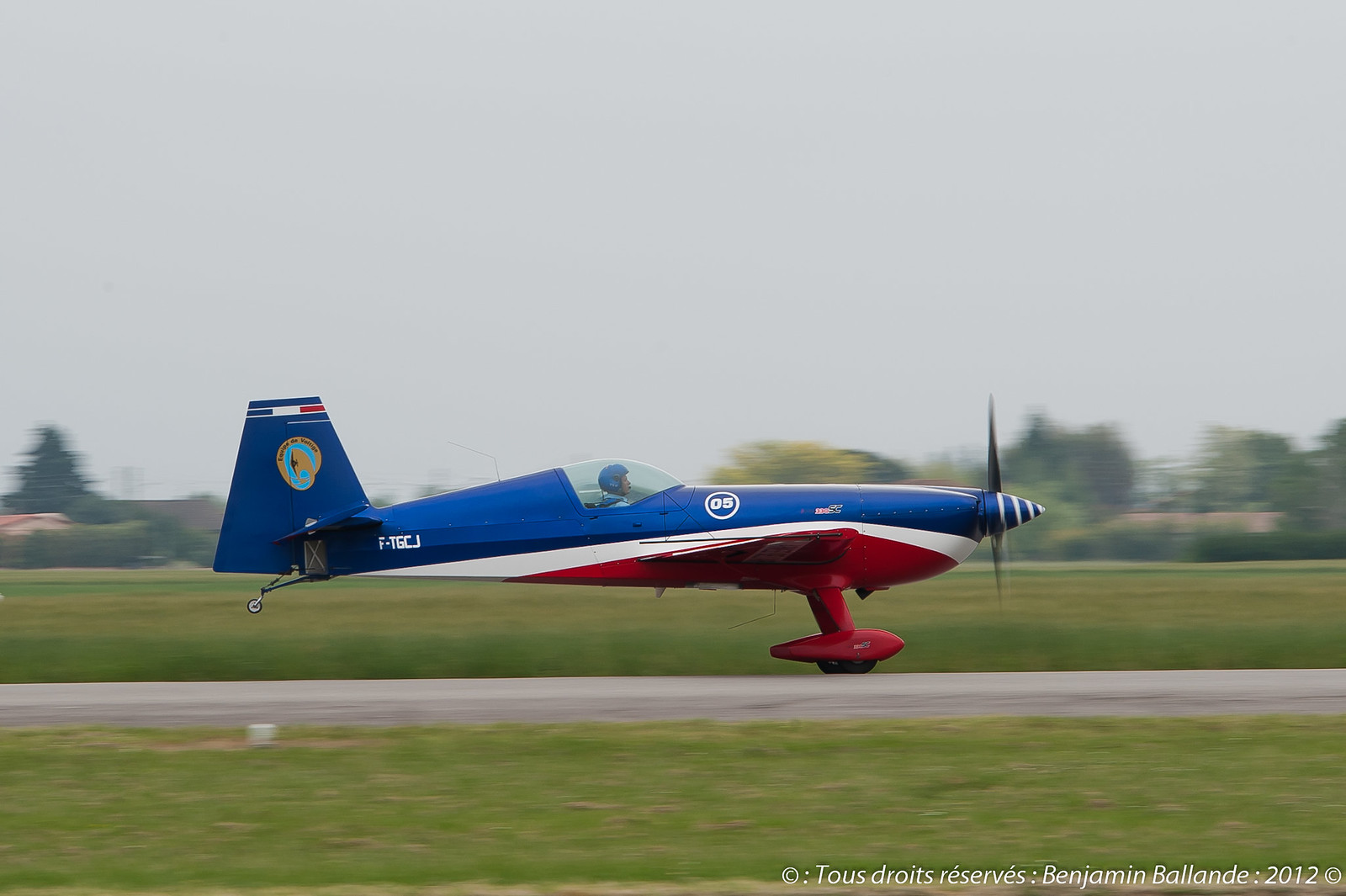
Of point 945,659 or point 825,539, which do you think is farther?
point 945,659

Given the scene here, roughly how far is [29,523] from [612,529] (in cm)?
4682

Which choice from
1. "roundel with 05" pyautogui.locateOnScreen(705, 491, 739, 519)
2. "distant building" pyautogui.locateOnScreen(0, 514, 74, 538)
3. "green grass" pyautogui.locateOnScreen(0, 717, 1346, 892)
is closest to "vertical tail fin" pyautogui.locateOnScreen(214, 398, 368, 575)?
"roundel with 05" pyautogui.locateOnScreen(705, 491, 739, 519)

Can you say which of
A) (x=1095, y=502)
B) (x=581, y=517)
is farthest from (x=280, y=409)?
(x=1095, y=502)

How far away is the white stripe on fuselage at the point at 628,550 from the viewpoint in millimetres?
13844

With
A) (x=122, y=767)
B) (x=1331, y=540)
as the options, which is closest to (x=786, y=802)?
(x=122, y=767)

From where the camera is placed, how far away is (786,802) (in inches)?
270

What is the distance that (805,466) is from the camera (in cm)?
3181

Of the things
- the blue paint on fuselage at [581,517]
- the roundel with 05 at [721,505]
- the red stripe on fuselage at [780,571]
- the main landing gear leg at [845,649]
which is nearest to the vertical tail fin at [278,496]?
the blue paint on fuselage at [581,517]

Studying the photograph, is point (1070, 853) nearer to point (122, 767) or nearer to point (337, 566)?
point (122, 767)

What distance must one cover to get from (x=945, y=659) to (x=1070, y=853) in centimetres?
927

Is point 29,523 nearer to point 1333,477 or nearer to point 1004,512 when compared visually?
point 1004,512

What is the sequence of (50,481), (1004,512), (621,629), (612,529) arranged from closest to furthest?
(612,529) → (1004,512) → (621,629) → (50,481)

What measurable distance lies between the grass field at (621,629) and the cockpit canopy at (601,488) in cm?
211

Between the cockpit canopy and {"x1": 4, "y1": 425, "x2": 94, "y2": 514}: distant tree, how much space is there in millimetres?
51115
